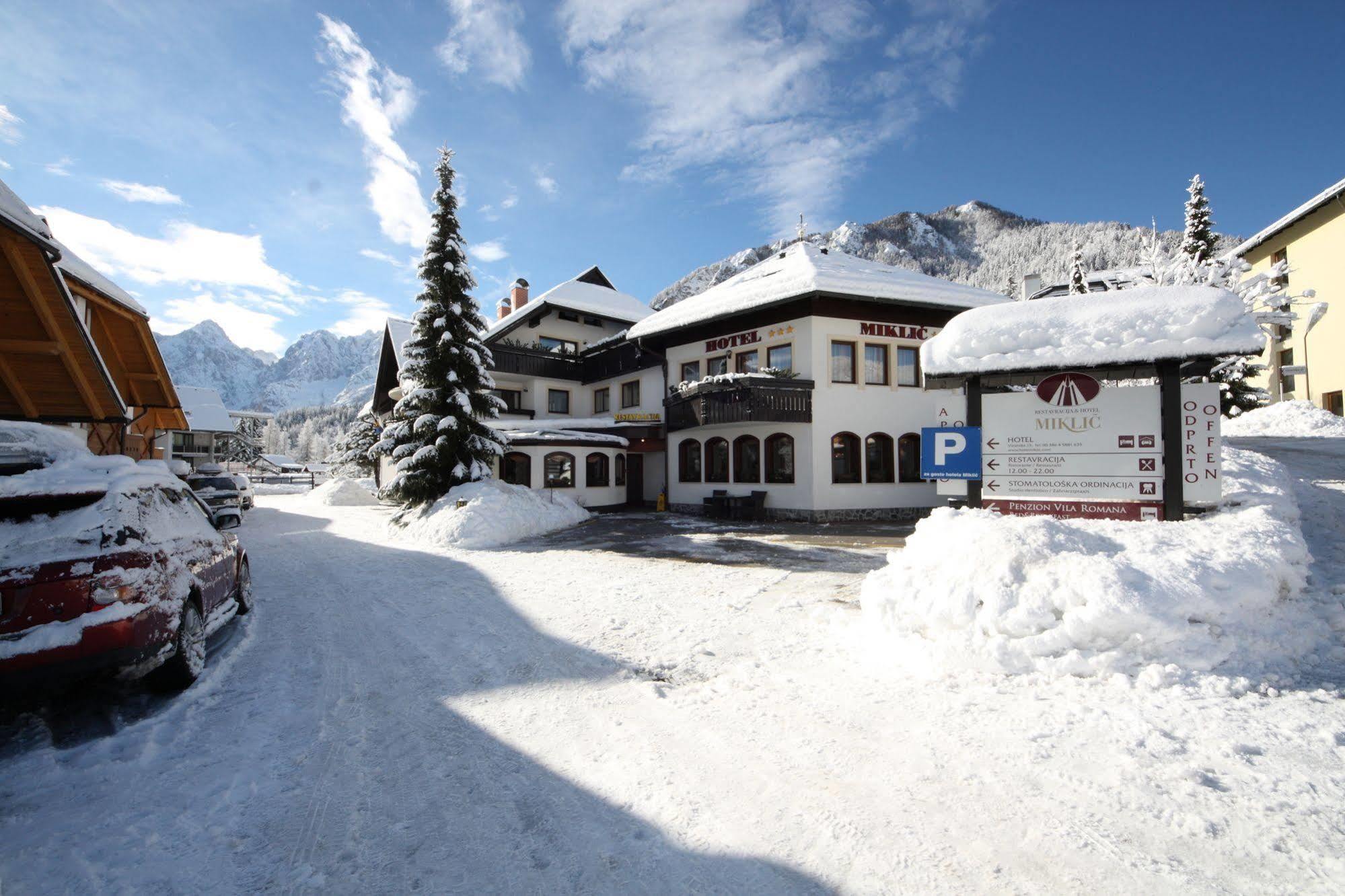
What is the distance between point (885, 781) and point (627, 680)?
7.99 feet

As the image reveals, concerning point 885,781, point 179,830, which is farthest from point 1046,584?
point 179,830

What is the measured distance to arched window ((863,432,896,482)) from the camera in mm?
18984

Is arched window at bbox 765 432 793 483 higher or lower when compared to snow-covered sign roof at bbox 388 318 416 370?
lower

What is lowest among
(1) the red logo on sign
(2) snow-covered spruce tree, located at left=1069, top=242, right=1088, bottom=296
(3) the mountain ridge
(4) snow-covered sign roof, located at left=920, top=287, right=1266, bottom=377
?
(1) the red logo on sign

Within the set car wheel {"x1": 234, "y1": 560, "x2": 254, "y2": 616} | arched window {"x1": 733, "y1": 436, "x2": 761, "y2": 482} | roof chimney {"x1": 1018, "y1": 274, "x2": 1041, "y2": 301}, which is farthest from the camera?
roof chimney {"x1": 1018, "y1": 274, "x2": 1041, "y2": 301}

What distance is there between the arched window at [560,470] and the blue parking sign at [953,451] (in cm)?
1690

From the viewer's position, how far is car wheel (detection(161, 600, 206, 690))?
15.8 ft

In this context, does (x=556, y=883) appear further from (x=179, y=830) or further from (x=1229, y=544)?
(x=1229, y=544)

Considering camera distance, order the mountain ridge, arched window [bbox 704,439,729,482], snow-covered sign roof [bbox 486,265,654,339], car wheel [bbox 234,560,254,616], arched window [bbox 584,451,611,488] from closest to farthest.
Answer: car wheel [bbox 234,560,254,616] → arched window [bbox 704,439,729,482] → arched window [bbox 584,451,611,488] → snow-covered sign roof [bbox 486,265,654,339] → the mountain ridge

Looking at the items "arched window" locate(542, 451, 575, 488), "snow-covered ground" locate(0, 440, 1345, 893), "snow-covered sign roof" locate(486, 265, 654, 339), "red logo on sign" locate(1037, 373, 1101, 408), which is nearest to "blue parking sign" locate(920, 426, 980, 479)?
"red logo on sign" locate(1037, 373, 1101, 408)

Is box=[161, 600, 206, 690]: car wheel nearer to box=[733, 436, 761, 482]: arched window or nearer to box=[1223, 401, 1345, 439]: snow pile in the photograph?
A: box=[733, 436, 761, 482]: arched window

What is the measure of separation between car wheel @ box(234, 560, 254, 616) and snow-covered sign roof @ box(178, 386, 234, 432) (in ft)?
Result: 163

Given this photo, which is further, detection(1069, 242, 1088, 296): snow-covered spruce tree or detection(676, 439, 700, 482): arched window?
detection(1069, 242, 1088, 296): snow-covered spruce tree

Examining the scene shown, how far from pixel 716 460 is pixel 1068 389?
1434cm
